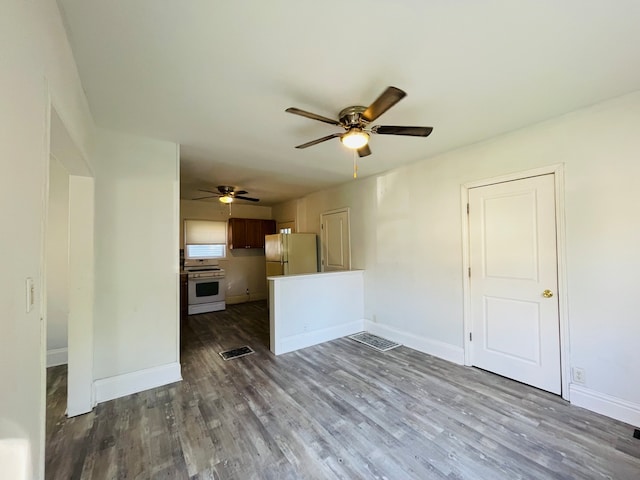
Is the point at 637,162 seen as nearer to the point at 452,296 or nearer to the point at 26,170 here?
the point at 452,296

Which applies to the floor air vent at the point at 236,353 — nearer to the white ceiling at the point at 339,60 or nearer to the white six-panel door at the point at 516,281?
the white ceiling at the point at 339,60

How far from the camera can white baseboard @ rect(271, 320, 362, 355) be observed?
3602 millimetres

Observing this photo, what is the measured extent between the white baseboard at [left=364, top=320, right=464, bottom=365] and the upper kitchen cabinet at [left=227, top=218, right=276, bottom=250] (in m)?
3.76

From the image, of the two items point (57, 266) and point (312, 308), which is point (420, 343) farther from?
point (57, 266)

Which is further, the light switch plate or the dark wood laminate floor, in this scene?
the dark wood laminate floor

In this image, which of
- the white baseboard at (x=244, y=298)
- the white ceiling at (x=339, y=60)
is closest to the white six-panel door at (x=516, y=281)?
the white ceiling at (x=339, y=60)

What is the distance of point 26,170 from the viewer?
3.23ft

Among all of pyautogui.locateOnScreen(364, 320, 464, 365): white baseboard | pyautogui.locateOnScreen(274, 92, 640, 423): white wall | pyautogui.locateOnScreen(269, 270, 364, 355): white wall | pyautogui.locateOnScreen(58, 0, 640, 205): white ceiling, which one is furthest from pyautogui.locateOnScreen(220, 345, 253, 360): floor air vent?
pyautogui.locateOnScreen(58, 0, 640, 205): white ceiling

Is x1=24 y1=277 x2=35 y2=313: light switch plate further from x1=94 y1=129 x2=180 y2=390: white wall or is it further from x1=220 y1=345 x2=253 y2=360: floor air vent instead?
x1=220 y1=345 x2=253 y2=360: floor air vent

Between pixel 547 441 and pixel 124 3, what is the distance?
3.71 meters

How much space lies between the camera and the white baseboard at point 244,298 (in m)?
6.65

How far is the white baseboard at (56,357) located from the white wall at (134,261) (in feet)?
4.55

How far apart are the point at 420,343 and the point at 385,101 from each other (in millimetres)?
3107

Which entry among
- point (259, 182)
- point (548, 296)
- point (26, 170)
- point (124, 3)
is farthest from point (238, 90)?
point (548, 296)
